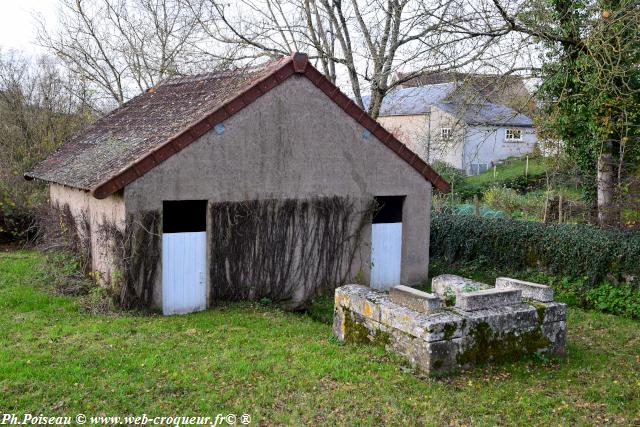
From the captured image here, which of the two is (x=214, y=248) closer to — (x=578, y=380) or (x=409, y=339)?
(x=409, y=339)

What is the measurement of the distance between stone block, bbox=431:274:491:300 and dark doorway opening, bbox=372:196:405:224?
3.44 m

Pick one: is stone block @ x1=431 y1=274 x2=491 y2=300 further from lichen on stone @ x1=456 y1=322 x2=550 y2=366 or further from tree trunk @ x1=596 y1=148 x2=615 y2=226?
tree trunk @ x1=596 y1=148 x2=615 y2=226

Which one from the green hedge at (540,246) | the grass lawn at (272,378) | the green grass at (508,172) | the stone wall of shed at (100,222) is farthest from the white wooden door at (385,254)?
the green grass at (508,172)

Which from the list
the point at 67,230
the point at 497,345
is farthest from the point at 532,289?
the point at 67,230

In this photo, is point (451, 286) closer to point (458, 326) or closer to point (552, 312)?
point (552, 312)

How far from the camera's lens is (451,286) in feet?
36.3

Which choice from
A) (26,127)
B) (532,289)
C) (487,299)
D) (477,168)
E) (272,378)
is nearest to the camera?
(272,378)

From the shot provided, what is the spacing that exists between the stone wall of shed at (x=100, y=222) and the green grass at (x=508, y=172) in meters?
23.0

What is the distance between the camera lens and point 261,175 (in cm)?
1301

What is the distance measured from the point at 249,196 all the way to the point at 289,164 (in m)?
1.22

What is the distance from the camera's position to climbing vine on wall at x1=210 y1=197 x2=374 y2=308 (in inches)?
501

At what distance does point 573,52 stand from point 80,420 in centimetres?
1350

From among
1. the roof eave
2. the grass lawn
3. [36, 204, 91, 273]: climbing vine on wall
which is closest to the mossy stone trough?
the grass lawn

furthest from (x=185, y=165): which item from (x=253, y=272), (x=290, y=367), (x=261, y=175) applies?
(x=290, y=367)
